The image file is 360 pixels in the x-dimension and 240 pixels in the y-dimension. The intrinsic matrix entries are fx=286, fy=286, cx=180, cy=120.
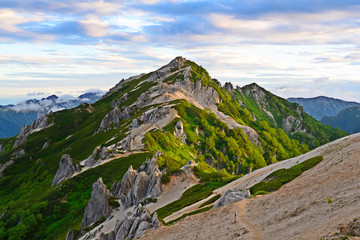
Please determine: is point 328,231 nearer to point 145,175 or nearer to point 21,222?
point 145,175

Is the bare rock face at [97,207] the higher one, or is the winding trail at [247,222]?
the winding trail at [247,222]

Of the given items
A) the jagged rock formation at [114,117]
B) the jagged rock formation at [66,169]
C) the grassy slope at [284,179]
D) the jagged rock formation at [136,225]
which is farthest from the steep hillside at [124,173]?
the grassy slope at [284,179]

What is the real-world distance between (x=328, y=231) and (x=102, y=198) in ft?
214

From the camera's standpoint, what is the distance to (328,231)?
70.9 ft

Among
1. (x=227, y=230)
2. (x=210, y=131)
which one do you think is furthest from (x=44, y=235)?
(x=210, y=131)

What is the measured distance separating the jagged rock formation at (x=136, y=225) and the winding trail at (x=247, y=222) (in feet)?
43.3

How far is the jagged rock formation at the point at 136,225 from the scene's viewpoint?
43.6 m

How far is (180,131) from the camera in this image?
141750mm

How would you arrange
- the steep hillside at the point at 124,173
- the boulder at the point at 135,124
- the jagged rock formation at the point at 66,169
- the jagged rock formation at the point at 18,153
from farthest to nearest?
the jagged rock formation at the point at 18,153
the boulder at the point at 135,124
the jagged rock formation at the point at 66,169
the steep hillside at the point at 124,173

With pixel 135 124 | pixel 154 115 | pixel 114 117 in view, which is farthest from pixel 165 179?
pixel 114 117

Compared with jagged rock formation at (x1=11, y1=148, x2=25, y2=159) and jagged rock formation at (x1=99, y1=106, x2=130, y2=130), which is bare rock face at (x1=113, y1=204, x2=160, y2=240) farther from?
jagged rock formation at (x1=11, y1=148, x2=25, y2=159)

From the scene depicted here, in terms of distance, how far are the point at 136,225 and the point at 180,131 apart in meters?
96.9

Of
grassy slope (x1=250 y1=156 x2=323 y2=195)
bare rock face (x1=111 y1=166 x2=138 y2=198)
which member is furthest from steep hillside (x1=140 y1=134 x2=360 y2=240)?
bare rock face (x1=111 y1=166 x2=138 y2=198)

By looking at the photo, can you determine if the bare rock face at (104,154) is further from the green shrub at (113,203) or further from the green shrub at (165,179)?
the green shrub at (165,179)
